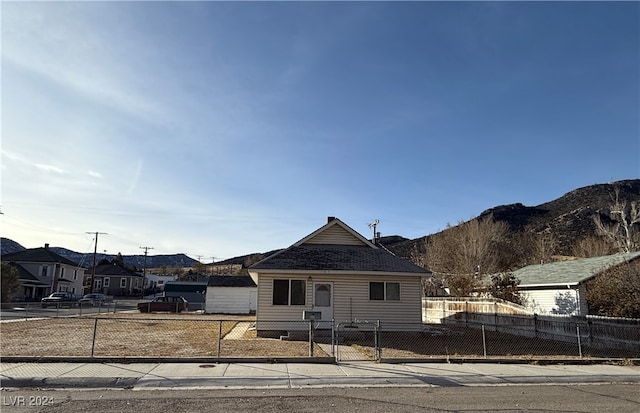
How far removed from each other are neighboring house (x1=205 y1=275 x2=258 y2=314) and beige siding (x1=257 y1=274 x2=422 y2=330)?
22.3 m

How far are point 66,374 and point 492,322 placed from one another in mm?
20989

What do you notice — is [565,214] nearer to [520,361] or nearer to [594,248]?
[594,248]

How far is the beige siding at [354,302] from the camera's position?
2011 cm

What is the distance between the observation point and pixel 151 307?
40.0 m

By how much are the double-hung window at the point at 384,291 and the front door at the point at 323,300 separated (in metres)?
1.91

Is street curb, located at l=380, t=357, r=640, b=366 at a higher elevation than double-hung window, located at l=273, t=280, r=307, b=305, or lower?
lower

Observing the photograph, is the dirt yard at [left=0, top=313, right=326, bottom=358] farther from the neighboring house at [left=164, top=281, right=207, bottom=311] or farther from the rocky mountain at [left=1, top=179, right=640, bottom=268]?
the rocky mountain at [left=1, top=179, right=640, bottom=268]

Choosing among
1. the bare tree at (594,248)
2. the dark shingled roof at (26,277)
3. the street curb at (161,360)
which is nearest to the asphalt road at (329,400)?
the street curb at (161,360)

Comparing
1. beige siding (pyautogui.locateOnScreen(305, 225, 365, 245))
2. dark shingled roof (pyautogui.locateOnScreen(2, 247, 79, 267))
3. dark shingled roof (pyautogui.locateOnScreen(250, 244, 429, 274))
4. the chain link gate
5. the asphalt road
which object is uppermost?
dark shingled roof (pyautogui.locateOnScreen(2, 247, 79, 267))

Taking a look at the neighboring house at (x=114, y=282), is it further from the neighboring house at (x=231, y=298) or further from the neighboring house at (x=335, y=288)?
the neighboring house at (x=335, y=288)

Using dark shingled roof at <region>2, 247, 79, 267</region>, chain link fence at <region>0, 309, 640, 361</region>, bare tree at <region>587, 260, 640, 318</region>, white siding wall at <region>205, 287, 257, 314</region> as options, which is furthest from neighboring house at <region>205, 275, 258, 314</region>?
dark shingled roof at <region>2, 247, 79, 267</region>

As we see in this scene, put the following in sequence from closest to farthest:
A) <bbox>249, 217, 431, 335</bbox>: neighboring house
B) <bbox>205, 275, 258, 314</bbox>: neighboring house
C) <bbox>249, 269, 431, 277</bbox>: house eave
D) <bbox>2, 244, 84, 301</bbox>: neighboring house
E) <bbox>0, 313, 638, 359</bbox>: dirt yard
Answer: <bbox>0, 313, 638, 359</bbox>: dirt yard, <bbox>249, 269, 431, 277</bbox>: house eave, <bbox>249, 217, 431, 335</bbox>: neighboring house, <bbox>205, 275, 258, 314</bbox>: neighboring house, <bbox>2, 244, 84, 301</bbox>: neighboring house

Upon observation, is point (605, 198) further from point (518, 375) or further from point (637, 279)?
point (518, 375)

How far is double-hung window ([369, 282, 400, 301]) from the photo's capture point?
20.9m
